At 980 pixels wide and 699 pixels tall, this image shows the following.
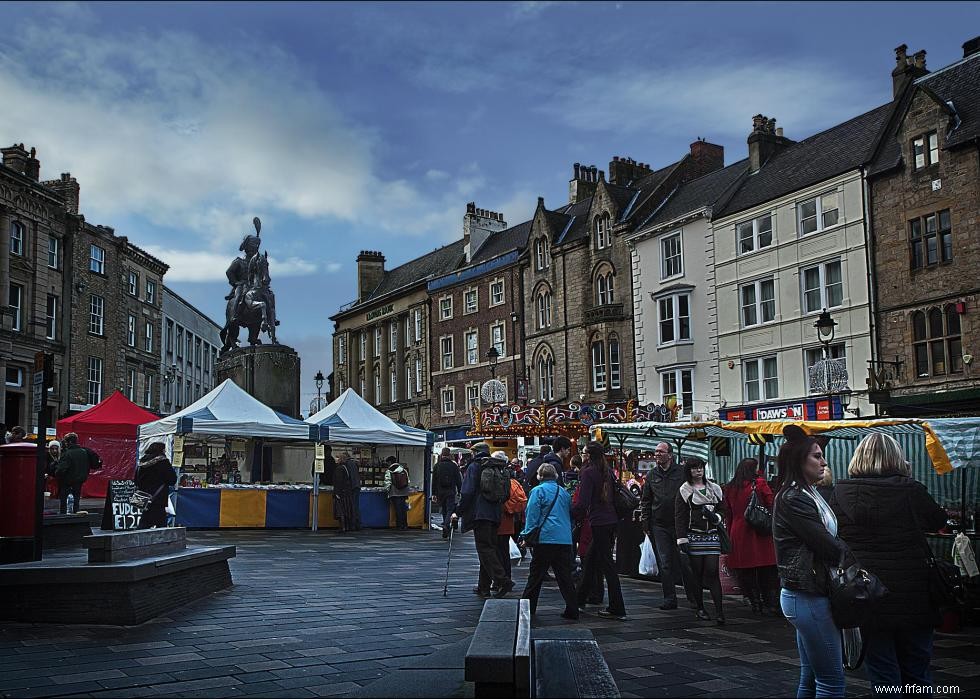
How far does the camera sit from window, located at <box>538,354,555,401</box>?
149ft

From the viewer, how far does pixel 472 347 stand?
5294 centimetres

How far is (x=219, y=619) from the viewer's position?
902cm

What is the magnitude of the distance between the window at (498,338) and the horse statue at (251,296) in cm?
2453

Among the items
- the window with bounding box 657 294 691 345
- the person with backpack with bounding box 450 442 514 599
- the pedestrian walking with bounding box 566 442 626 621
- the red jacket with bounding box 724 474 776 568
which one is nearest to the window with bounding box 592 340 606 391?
the window with bounding box 657 294 691 345

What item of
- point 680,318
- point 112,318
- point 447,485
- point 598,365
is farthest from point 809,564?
point 112,318

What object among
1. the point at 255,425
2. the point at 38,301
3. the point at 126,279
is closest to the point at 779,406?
the point at 255,425

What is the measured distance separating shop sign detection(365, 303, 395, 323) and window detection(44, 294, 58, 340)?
23.3 meters

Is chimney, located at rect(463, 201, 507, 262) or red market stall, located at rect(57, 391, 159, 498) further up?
chimney, located at rect(463, 201, 507, 262)

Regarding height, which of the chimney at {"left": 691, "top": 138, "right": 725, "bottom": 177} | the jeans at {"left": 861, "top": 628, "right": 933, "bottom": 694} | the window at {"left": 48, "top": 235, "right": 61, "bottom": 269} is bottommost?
the jeans at {"left": 861, "top": 628, "right": 933, "bottom": 694}

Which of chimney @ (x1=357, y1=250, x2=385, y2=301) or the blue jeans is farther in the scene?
chimney @ (x1=357, y1=250, x2=385, y2=301)

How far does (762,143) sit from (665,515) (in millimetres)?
29430

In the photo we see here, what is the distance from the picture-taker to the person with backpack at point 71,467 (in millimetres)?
17984

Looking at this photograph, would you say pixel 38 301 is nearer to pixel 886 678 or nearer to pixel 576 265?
pixel 576 265

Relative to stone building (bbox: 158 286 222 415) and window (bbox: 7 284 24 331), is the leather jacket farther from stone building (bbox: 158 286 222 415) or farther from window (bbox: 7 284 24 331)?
stone building (bbox: 158 286 222 415)
